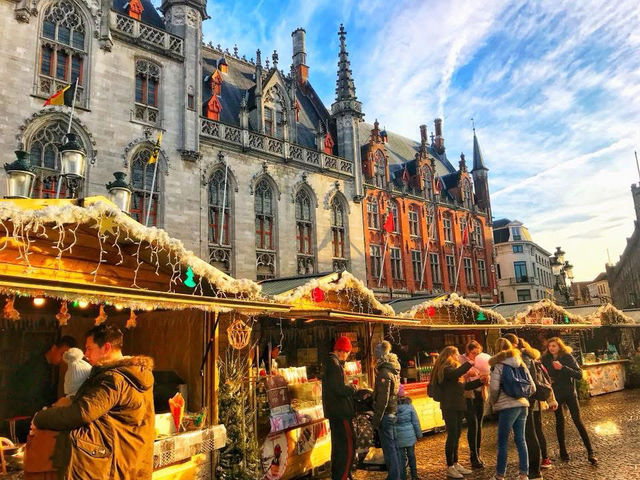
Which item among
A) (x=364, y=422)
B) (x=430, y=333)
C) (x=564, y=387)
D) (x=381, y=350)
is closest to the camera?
(x=381, y=350)

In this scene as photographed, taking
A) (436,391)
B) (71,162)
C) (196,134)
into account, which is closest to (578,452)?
(436,391)

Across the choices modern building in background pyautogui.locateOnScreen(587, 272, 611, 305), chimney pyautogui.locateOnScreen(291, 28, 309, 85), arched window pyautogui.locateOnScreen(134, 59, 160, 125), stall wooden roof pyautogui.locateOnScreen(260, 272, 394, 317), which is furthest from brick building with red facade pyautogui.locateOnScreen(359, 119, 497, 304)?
modern building in background pyautogui.locateOnScreen(587, 272, 611, 305)

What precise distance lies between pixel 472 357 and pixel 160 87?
15.8m

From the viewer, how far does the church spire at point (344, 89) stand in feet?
88.5

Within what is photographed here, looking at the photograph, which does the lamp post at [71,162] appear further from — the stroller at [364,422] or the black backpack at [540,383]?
the black backpack at [540,383]

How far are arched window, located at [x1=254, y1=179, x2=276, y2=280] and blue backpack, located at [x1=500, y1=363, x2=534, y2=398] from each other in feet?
50.1

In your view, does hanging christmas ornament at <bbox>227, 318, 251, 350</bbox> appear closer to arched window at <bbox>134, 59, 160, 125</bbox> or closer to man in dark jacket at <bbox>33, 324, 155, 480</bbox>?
man in dark jacket at <bbox>33, 324, 155, 480</bbox>

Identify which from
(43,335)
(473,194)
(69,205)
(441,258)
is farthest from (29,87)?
(473,194)

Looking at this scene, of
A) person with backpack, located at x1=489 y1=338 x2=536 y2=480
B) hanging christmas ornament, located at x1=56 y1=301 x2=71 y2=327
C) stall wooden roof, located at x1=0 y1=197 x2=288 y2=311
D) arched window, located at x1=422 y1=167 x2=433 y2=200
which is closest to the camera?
stall wooden roof, located at x1=0 y1=197 x2=288 y2=311

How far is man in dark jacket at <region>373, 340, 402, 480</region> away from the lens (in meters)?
6.30

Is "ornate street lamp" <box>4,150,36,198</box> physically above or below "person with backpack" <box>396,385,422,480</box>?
above

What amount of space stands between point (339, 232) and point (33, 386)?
58.8ft

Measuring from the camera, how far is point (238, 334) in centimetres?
747

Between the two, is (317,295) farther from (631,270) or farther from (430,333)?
(631,270)
